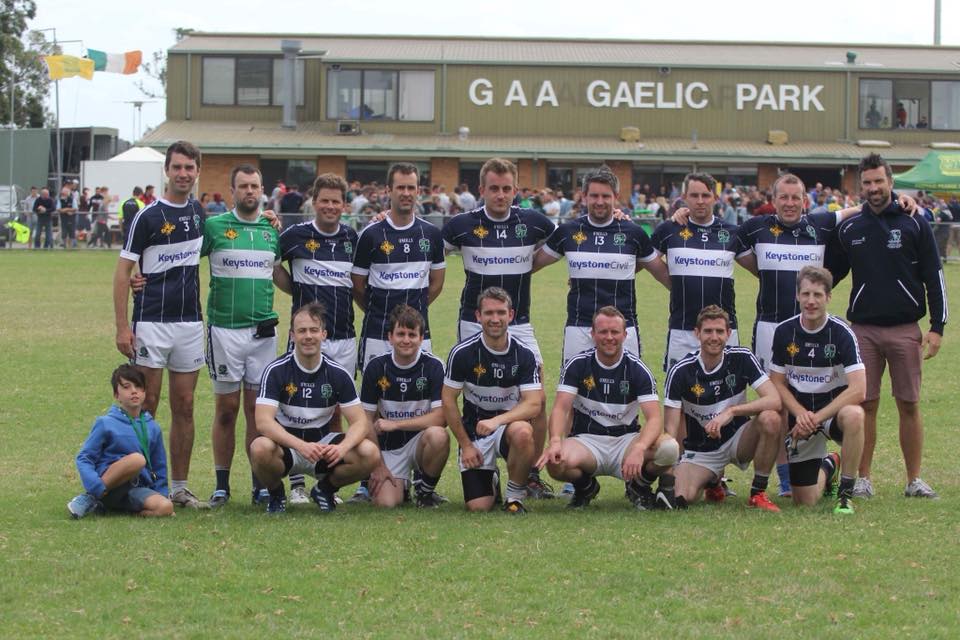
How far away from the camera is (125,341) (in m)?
7.99

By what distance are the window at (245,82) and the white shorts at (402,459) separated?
3570cm

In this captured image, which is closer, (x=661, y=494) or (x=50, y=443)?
(x=661, y=494)

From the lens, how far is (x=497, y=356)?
8156 mm

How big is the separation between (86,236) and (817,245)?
2799cm

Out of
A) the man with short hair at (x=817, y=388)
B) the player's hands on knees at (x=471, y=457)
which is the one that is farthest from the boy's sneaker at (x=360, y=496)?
the man with short hair at (x=817, y=388)

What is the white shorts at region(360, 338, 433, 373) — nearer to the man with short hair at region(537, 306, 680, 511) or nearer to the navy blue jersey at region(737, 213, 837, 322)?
the man with short hair at region(537, 306, 680, 511)

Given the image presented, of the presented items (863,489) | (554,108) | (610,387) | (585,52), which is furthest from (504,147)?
(610,387)

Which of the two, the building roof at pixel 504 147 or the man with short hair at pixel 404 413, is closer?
the man with short hair at pixel 404 413

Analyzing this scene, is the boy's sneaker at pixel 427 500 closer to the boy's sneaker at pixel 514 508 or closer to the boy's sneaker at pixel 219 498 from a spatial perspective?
the boy's sneaker at pixel 514 508

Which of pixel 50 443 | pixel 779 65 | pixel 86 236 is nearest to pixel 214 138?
pixel 86 236

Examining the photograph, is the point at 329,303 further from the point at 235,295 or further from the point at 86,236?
the point at 86,236

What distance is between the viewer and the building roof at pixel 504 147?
40.0m

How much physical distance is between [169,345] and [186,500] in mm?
951

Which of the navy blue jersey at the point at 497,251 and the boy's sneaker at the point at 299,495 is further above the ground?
the navy blue jersey at the point at 497,251
